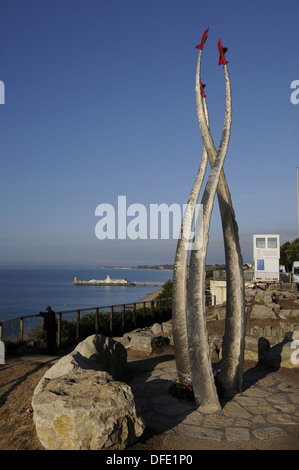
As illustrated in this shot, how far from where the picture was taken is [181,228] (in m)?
7.12

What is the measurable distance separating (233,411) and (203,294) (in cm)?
198

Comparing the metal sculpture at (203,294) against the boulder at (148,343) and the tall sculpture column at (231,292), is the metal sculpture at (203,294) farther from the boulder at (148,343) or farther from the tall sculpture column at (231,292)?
the boulder at (148,343)

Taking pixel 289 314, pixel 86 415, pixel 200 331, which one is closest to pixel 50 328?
pixel 200 331

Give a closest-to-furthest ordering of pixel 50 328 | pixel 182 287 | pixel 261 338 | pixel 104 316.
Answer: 1. pixel 182 287
2. pixel 261 338
3. pixel 50 328
4. pixel 104 316

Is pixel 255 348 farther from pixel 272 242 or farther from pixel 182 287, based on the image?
pixel 272 242

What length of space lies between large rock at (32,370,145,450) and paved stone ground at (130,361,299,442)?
3.14 feet

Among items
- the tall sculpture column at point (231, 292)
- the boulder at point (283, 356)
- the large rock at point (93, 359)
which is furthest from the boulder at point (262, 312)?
the tall sculpture column at point (231, 292)

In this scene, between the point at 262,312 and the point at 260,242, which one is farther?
the point at 260,242

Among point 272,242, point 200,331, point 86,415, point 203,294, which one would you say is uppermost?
point 272,242

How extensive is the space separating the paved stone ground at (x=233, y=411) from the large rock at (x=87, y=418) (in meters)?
0.96

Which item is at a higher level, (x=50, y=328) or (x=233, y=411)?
(x=50, y=328)

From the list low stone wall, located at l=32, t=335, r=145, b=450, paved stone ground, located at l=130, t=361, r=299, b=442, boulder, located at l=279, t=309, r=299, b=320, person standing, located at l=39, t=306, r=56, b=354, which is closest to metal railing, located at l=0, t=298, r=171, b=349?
person standing, located at l=39, t=306, r=56, b=354

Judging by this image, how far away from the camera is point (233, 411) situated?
19.6 ft

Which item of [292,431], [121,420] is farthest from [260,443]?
[121,420]
